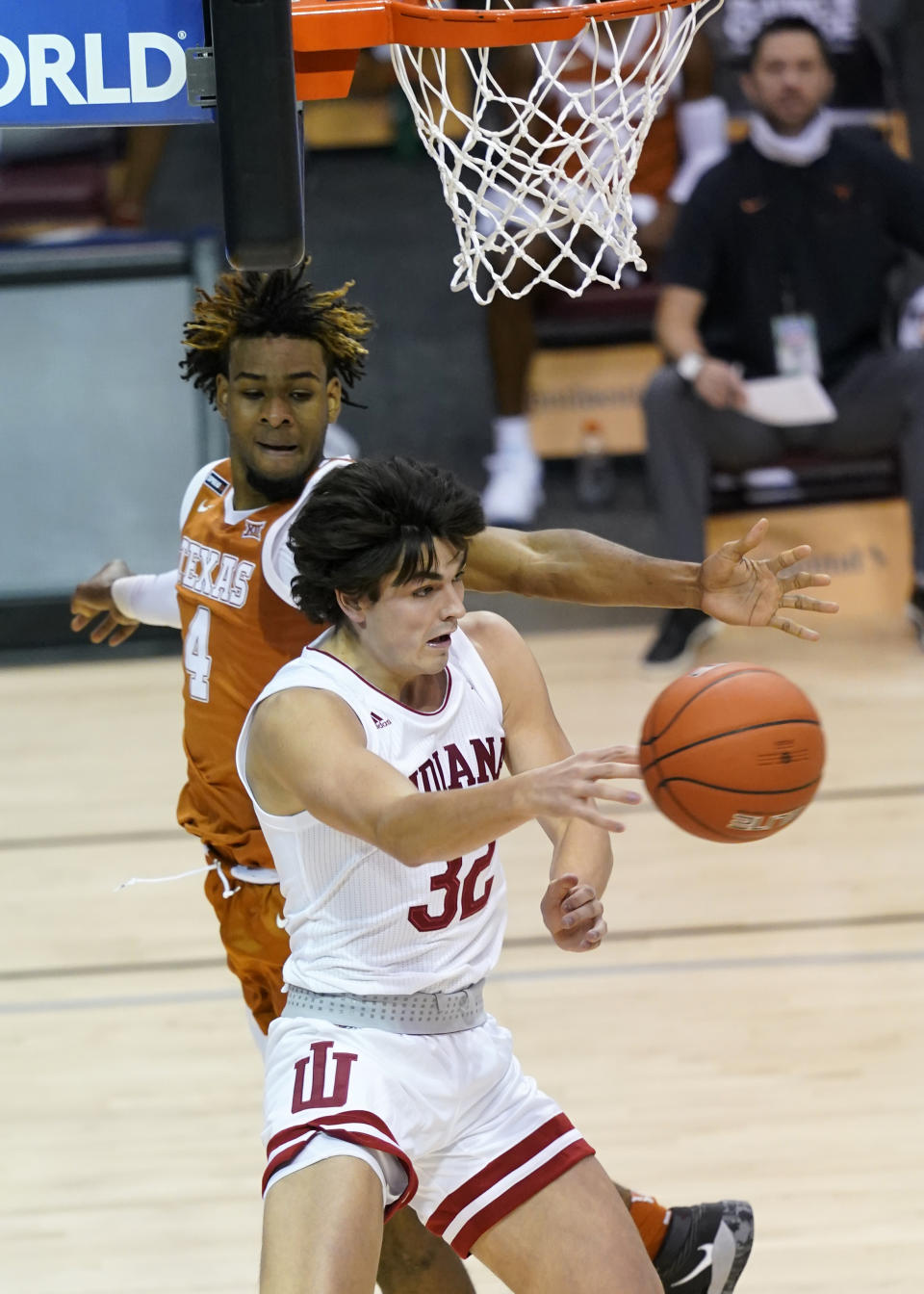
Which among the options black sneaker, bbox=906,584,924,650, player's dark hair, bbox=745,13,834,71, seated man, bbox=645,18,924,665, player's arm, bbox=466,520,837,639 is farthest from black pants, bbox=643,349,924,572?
player's arm, bbox=466,520,837,639

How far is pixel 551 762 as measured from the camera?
9.51 feet

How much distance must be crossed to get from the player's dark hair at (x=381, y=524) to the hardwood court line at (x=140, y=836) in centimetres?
337

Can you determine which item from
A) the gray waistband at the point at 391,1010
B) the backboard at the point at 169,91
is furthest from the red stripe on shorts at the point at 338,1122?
the backboard at the point at 169,91

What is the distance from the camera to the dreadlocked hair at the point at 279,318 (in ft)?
10.7

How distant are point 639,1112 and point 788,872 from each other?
156cm

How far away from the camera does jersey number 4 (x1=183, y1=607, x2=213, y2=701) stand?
3318 millimetres

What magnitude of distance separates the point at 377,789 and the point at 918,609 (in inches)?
213

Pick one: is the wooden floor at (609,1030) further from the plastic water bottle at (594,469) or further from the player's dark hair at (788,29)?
the player's dark hair at (788,29)

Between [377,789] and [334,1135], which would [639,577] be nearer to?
[377,789]

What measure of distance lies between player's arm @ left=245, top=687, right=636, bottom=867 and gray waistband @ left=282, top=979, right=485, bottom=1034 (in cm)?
30

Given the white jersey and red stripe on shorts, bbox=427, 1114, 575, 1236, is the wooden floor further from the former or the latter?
the white jersey

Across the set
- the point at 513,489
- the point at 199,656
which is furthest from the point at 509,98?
the point at 513,489

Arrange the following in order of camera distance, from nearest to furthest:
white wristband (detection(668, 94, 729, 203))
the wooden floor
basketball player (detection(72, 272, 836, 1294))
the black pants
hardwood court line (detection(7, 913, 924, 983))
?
basketball player (detection(72, 272, 836, 1294)) → the wooden floor → hardwood court line (detection(7, 913, 924, 983)) → the black pants → white wristband (detection(668, 94, 729, 203))

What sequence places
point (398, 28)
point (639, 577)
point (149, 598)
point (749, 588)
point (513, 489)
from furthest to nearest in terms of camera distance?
point (513, 489) < point (149, 598) < point (639, 577) < point (749, 588) < point (398, 28)
